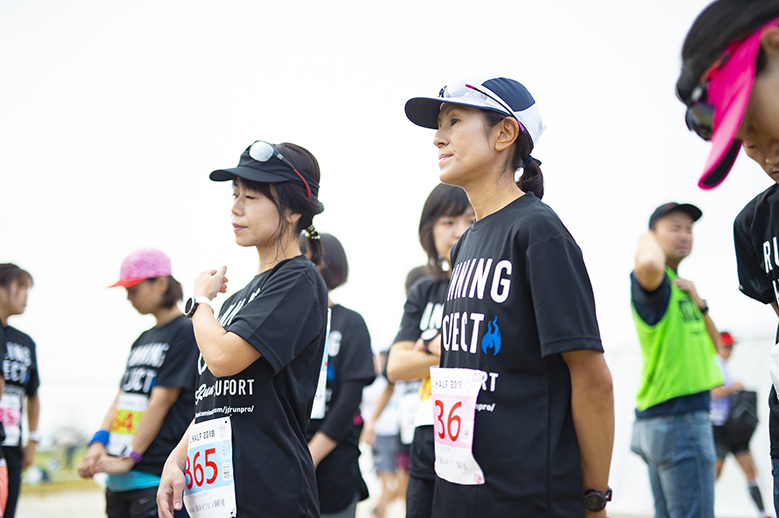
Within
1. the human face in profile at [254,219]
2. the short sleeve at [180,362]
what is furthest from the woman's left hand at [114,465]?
the human face in profile at [254,219]

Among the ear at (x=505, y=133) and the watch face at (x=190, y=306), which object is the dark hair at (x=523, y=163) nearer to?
the ear at (x=505, y=133)

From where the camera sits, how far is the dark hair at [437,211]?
3.11 m

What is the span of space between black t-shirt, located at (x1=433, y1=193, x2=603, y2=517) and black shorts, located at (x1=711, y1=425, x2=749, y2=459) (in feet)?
19.4

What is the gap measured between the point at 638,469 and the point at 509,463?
8.83m

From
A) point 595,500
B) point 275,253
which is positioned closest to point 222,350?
point 275,253

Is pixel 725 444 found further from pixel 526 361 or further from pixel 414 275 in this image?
pixel 526 361

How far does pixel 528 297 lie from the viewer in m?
1.62

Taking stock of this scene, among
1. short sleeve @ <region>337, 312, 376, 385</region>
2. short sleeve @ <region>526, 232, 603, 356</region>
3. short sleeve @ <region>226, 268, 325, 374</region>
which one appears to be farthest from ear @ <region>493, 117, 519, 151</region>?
short sleeve @ <region>337, 312, 376, 385</region>

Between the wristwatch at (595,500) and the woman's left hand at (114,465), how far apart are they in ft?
8.56

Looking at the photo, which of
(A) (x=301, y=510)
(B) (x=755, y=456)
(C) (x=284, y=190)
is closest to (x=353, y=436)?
(A) (x=301, y=510)

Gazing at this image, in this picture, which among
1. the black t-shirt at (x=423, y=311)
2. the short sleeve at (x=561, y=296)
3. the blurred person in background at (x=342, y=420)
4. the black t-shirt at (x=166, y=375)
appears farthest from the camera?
the black t-shirt at (x=166, y=375)

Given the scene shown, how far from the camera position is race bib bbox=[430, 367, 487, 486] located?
1591 mm

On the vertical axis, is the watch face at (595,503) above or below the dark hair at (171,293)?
below

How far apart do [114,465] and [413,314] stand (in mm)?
1792
